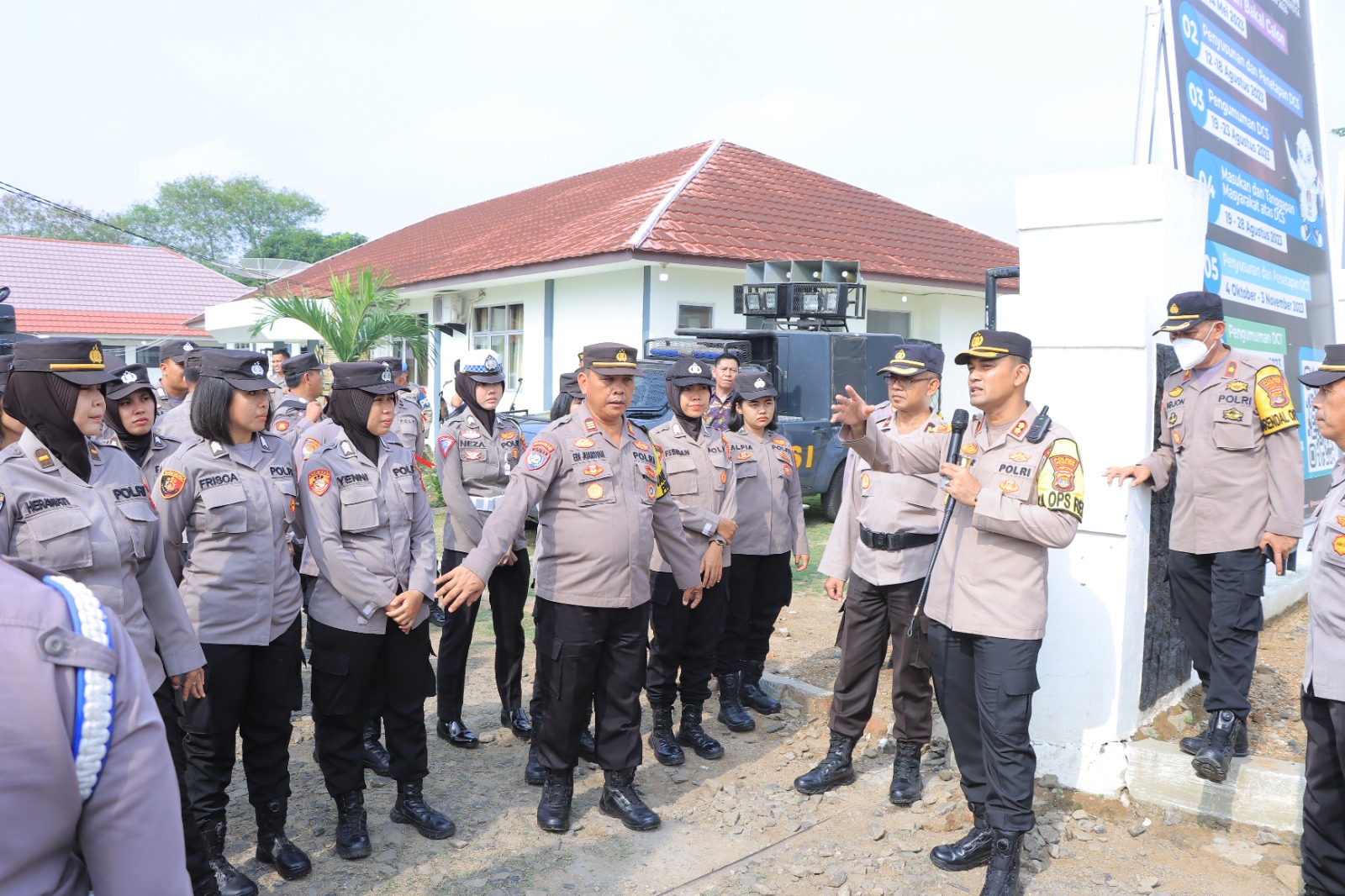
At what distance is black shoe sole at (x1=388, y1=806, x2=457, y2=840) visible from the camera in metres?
3.82

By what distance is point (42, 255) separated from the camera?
104 ft

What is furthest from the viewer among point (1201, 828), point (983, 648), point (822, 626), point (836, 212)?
point (836, 212)

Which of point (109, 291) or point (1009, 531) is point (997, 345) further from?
point (109, 291)

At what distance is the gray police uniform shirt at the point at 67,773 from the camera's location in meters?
1.05

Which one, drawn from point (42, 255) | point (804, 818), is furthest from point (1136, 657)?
point (42, 255)

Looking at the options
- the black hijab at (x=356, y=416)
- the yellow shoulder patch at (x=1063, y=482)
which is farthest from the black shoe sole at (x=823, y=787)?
the black hijab at (x=356, y=416)

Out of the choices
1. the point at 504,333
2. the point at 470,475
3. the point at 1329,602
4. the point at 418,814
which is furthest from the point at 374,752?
the point at 504,333

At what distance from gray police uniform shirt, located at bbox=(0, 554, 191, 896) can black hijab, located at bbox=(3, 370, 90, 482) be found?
1.82 m

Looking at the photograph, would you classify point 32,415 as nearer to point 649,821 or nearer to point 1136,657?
point 649,821

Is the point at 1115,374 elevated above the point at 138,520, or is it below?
above

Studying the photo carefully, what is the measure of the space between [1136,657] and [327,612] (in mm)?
A: 3410

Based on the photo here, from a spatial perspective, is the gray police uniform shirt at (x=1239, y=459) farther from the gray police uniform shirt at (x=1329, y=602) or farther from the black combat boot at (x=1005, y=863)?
the black combat boot at (x=1005, y=863)

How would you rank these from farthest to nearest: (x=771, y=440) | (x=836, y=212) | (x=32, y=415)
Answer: (x=836, y=212) < (x=771, y=440) < (x=32, y=415)

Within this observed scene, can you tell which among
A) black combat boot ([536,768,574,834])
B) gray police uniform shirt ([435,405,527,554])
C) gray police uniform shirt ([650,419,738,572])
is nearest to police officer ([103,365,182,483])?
gray police uniform shirt ([435,405,527,554])
